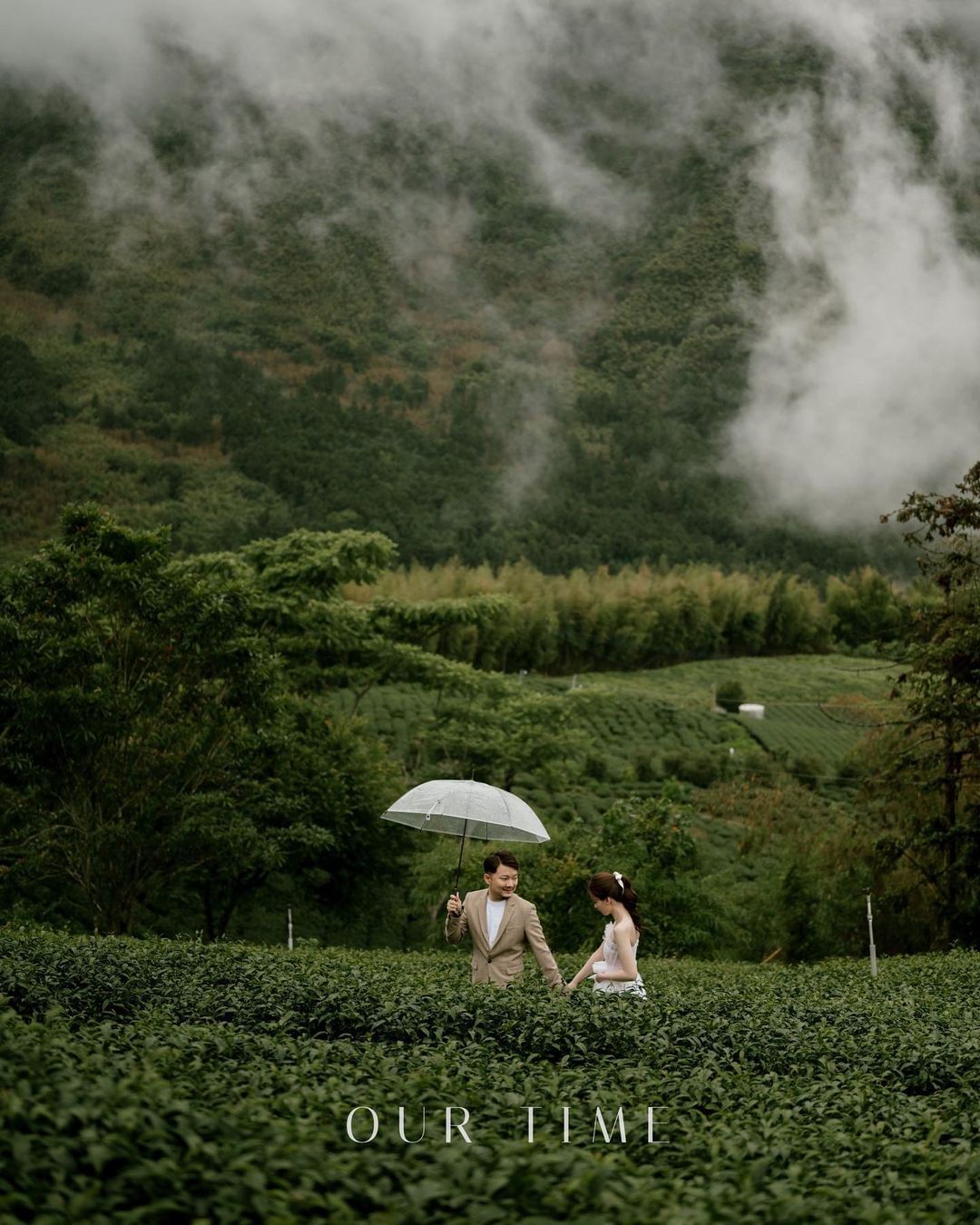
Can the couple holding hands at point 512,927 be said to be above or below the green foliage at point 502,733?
below

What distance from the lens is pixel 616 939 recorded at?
848 centimetres

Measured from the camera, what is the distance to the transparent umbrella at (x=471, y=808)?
9.95m

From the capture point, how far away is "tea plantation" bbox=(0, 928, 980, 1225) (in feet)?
10.9

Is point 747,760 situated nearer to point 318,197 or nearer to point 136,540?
point 136,540

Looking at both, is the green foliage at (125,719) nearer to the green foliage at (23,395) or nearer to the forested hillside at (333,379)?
the forested hillside at (333,379)

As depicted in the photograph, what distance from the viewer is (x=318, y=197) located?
198 metres

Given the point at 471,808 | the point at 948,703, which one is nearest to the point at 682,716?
the point at 948,703

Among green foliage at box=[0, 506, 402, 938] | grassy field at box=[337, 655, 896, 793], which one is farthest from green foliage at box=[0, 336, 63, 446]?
green foliage at box=[0, 506, 402, 938]

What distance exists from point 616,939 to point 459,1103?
13.9ft

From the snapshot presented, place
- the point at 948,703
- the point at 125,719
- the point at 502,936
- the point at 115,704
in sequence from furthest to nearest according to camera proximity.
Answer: the point at 948,703 < the point at 125,719 < the point at 115,704 < the point at 502,936

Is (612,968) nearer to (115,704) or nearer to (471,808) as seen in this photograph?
(471,808)

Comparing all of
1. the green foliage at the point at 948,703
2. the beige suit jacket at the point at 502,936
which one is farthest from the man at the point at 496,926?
the green foliage at the point at 948,703

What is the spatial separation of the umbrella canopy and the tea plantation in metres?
2.21

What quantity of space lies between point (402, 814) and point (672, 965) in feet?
22.3
